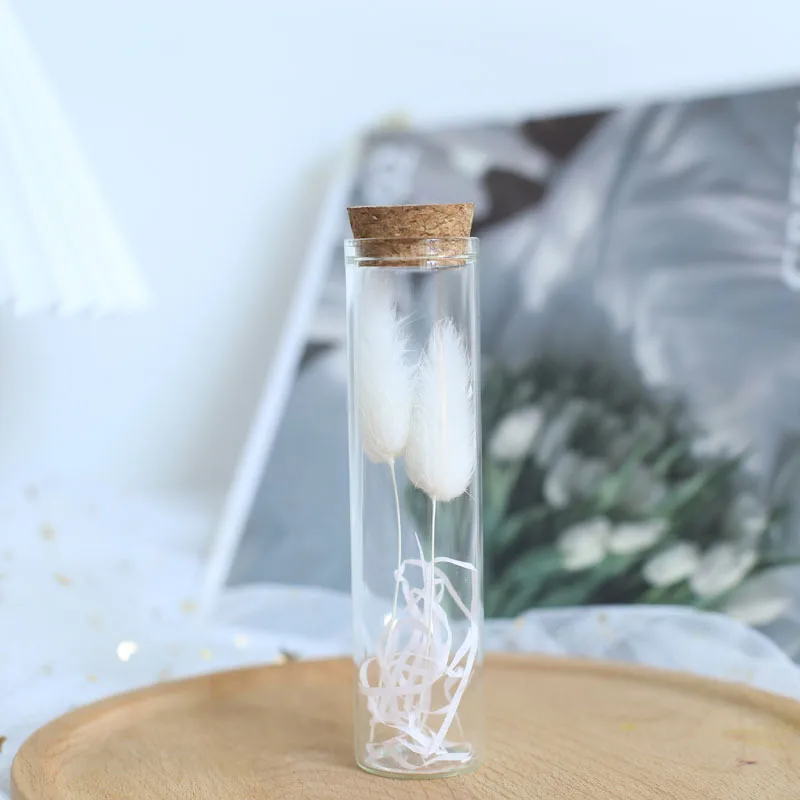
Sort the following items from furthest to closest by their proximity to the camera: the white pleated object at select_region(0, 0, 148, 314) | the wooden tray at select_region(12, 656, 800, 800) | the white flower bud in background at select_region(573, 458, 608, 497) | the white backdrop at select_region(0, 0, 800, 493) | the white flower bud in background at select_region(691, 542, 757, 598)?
the white backdrop at select_region(0, 0, 800, 493), the white flower bud in background at select_region(573, 458, 608, 497), the white flower bud in background at select_region(691, 542, 757, 598), the white pleated object at select_region(0, 0, 148, 314), the wooden tray at select_region(12, 656, 800, 800)

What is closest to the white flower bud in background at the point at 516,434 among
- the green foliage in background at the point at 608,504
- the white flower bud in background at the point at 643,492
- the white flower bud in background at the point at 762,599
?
the green foliage in background at the point at 608,504

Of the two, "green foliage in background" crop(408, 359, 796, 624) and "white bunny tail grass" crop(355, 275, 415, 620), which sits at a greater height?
"white bunny tail grass" crop(355, 275, 415, 620)

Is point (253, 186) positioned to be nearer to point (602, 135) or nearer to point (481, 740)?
point (602, 135)

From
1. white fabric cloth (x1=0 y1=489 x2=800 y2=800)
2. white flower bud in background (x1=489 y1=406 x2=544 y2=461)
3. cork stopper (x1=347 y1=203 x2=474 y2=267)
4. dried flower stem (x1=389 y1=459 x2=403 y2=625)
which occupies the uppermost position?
cork stopper (x1=347 y1=203 x2=474 y2=267)

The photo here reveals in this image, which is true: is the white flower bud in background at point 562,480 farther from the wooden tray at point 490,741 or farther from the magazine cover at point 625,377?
the wooden tray at point 490,741

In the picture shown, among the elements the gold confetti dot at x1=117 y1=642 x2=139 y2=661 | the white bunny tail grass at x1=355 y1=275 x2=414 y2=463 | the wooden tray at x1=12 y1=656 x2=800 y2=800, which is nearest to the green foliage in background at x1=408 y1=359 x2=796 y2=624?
the wooden tray at x1=12 y1=656 x2=800 y2=800

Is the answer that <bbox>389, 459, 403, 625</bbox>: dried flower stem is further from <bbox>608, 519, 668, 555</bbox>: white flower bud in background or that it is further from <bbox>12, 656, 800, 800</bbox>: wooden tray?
<bbox>608, 519, 668, 555</bbox>: white flower bud in background

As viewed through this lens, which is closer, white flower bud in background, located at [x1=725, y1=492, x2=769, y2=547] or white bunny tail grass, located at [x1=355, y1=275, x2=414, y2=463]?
white bunny tail grass, located at [x1=355, y1=275, x2=414, y2=463]

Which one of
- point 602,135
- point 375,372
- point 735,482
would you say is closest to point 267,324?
point 602,135
